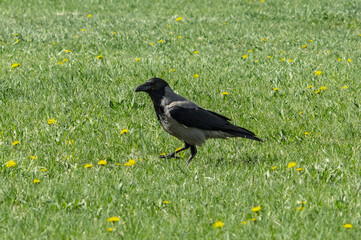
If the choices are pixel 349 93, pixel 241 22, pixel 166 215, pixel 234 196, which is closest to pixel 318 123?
pixel 349 93

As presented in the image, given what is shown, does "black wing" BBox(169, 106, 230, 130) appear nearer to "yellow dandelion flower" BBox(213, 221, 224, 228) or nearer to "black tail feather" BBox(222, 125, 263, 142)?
"black tail feather" BBox(222, 125, 263, 142)

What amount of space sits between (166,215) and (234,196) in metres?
0.57

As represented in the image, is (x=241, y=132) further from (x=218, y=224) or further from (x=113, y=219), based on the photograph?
(x=113, y=219)

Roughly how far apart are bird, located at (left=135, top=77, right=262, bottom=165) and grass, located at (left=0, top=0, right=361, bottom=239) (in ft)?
0.78

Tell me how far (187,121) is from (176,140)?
0.82 metres

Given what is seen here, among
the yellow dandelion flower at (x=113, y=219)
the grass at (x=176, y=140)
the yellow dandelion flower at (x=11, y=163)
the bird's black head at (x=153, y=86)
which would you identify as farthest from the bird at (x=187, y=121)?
the yellow dandelion flower at (x=113, y=219)

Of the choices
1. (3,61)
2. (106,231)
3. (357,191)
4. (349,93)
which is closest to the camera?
(106,231)

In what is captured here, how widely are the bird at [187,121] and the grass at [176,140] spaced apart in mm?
237

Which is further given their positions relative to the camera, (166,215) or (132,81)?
(132,81)

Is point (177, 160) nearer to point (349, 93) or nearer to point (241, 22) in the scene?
point (349, 93)

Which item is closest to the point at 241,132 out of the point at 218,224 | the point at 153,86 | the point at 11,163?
the point at 153,86

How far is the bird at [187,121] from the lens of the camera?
5.15 meters

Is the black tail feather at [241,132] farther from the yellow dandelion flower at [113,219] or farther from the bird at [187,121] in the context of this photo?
the yellow dandelion flower at [113,219]

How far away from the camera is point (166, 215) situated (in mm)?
3885
